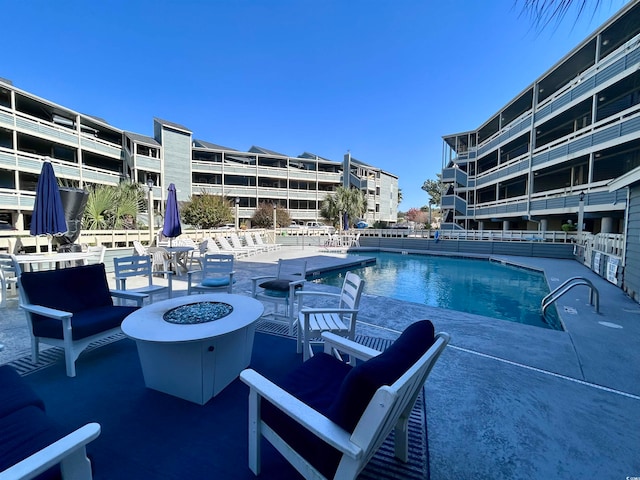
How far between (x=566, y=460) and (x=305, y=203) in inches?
1351

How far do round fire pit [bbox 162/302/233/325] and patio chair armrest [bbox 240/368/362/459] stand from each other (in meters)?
1.17

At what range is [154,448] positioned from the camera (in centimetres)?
180

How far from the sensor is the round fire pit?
2549 mm

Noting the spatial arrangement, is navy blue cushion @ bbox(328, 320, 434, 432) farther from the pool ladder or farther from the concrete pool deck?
the pool ladder

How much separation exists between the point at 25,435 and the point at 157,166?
92.2 ft

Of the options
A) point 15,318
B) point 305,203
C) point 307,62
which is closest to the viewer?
point 15,318

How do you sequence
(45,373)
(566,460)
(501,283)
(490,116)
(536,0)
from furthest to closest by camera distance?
(490,116) → (501,283) → (45,373) → (566,460) → (536,0)

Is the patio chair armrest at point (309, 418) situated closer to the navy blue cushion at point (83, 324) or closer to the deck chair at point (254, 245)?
the navy blue cushion at point (83, 324)

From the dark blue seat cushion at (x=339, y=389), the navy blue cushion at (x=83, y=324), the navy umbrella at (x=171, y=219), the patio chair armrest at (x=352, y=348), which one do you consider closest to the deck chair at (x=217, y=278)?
the navy blue cushion at (x=83, y=324)

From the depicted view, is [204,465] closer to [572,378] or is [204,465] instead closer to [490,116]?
[572,378]

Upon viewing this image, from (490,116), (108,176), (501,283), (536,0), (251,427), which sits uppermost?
(490,116)

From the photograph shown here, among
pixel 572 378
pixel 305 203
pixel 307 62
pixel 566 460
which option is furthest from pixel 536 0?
pixel 305 203

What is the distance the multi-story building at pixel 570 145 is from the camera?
12430mm

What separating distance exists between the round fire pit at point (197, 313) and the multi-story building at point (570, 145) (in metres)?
10.3
